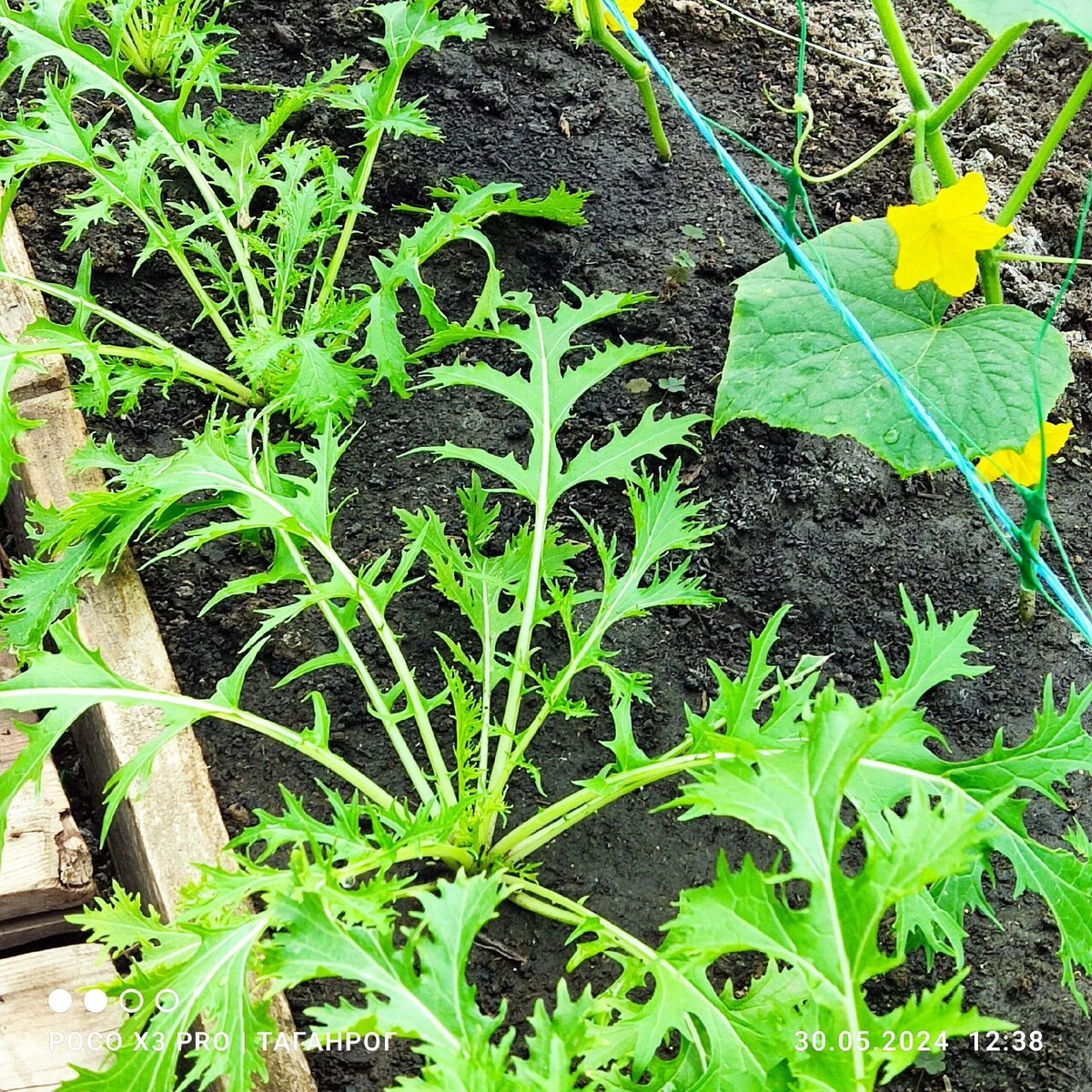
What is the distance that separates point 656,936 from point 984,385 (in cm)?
87

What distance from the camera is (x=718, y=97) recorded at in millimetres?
2363

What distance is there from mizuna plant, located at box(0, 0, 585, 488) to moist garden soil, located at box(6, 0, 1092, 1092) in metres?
0.13

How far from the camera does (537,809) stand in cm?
156

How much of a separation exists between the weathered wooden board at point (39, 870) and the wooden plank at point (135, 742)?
0.23ft

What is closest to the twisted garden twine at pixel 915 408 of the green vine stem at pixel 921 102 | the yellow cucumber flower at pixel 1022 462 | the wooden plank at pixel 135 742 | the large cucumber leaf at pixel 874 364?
the large cucumber leaf at pixel 874 364

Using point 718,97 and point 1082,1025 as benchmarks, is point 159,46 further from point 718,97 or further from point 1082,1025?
point 1082,1025

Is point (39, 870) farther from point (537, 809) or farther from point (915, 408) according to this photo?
point (915, 408)

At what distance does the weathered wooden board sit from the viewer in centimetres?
143

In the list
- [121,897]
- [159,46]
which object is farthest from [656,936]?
[159,46]

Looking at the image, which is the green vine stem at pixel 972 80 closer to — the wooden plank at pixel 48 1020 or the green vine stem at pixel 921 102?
the green vine stem at pixel 921 102

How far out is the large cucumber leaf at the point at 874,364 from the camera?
4.85ft

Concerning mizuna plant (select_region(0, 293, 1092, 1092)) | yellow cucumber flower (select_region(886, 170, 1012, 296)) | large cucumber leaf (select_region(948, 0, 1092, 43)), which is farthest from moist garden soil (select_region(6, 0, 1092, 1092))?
large cucumber leaf (select_region(948, 0, 1092, 43))

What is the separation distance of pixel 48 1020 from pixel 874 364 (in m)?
1.38

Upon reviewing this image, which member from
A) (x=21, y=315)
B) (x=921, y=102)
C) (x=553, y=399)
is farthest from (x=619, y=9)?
(x=21, y=315)
